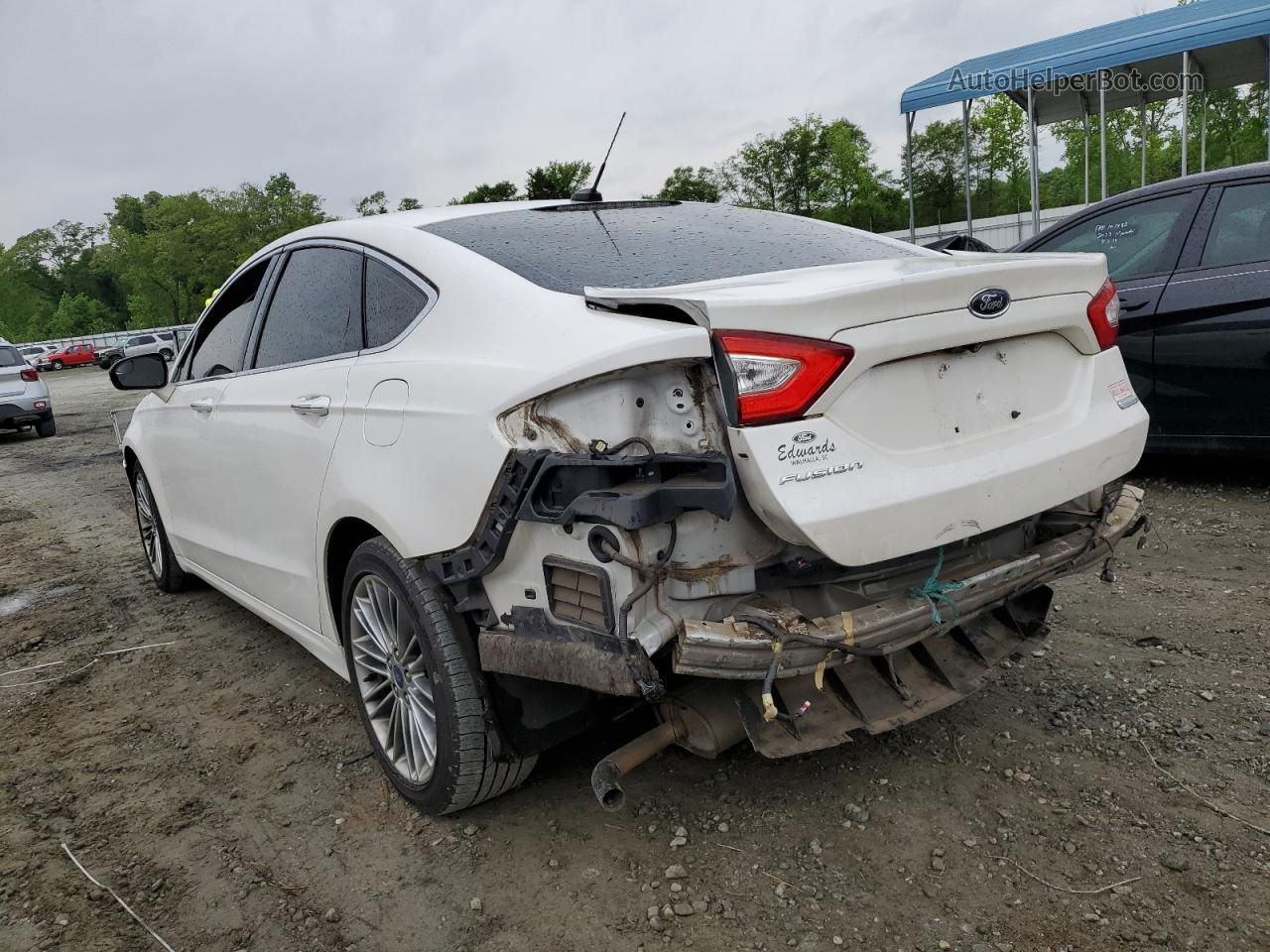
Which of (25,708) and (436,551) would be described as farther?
(25,708)

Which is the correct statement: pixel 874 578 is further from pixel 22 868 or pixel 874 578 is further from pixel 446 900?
pixel 22 868

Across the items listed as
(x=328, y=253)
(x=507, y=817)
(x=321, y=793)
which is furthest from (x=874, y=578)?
(x=328, y=253)

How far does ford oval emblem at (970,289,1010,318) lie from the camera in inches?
92.0

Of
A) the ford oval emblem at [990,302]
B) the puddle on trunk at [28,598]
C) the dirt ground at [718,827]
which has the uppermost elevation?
the ford oval emblem at [990,302]

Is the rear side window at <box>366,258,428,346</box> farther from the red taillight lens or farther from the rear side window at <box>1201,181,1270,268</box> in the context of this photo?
the rear side window at <box>1201,181,1270,268</box>

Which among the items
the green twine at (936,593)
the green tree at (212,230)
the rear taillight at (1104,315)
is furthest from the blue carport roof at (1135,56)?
the green tree at (212,230)

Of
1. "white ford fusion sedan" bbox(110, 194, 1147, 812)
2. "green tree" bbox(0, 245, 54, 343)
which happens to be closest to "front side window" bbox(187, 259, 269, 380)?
"white ford fusion sedan" bbox(110, 194, 1147, 812)

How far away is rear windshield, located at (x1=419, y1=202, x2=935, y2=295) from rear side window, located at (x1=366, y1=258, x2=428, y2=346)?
20cm

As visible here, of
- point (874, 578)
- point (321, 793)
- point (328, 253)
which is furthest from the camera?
point (328, 253)

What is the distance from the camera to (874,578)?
2.29 m

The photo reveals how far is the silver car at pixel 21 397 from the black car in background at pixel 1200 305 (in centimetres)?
1509

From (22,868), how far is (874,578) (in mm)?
2481

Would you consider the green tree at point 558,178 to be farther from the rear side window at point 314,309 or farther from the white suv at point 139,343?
the rear side window at point 314,309

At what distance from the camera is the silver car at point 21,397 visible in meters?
14.7
